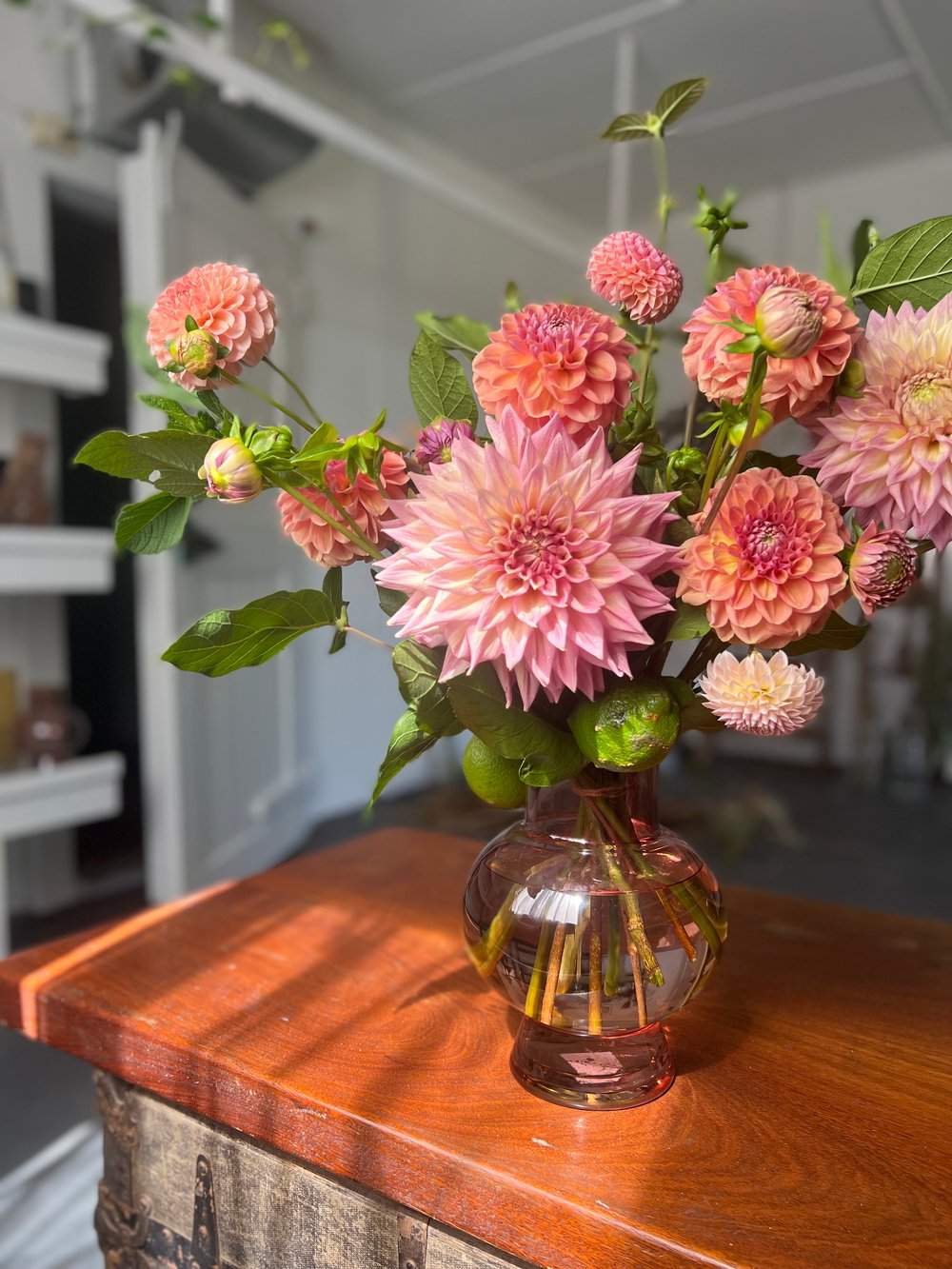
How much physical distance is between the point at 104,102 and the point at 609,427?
2676 millimetres

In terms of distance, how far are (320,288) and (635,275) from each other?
11.0 ft

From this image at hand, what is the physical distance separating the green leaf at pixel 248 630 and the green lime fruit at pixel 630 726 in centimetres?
18

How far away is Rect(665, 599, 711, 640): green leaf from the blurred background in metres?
1.56

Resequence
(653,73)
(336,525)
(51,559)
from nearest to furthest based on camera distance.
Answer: (336,525)
(51,559)
(653,73)

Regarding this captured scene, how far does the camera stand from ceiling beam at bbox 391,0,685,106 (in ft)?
10.1

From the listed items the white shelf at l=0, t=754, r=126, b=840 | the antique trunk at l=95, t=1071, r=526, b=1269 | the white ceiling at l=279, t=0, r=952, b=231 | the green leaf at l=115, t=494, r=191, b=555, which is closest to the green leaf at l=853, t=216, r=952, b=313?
the green leaf at l=115, t=494, r=191, b=555

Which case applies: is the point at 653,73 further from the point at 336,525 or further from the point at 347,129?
the point at 336,525

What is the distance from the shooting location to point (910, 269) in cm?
58

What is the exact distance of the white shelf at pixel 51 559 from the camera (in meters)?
2.12

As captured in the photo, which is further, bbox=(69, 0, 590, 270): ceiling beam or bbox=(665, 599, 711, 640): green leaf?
bbox=(69, 0, 590, 270): ceiling beam

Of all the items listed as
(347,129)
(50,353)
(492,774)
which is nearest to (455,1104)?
(492,774)

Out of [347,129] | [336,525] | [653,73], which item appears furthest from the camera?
[653,73]

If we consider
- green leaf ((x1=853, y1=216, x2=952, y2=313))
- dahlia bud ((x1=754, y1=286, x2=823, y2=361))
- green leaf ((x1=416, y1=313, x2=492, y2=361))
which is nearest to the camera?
dahlia bud ((x1=754, y1=286, x2=823, y2=361))

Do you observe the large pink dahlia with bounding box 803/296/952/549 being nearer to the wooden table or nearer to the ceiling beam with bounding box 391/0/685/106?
the wooden table
